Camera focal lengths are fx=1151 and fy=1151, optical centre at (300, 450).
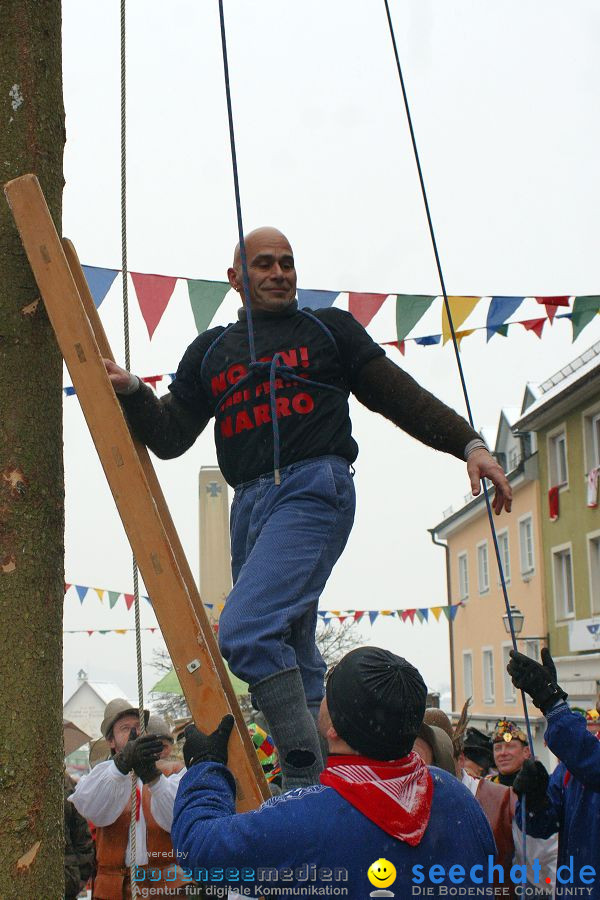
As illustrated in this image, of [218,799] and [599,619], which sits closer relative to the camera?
[218,799]

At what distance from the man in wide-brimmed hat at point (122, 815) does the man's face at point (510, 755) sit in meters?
1.60

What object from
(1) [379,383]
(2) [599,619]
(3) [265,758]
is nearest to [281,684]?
(1) [379,383]

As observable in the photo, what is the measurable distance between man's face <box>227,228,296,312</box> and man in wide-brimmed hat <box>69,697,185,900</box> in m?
2.16

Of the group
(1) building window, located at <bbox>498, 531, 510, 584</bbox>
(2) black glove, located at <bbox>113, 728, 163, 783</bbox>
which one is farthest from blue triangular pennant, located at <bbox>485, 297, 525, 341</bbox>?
(1) building window, located at <bbox>498, 531, 510, 584</bbox>

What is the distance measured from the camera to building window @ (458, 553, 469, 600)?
1462 inches

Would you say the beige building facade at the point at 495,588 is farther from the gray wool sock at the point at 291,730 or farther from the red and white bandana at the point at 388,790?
the red and white bandana at the point at 388,790

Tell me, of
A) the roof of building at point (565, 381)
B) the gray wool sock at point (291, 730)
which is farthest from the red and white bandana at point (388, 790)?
the roof of building at point (565, 381)

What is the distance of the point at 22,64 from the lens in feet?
10.5

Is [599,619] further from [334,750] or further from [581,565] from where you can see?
[334,750]

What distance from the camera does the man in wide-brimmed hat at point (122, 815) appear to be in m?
5.09

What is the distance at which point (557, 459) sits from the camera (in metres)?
29.1

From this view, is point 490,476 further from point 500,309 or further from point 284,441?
point 500,309

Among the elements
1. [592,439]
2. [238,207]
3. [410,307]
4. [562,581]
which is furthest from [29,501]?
[562,581]

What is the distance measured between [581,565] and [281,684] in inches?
995
